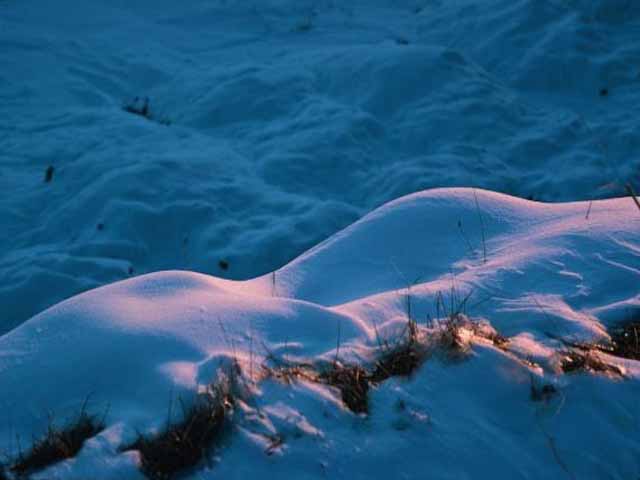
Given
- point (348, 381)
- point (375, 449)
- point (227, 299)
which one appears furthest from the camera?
point (227, 299)

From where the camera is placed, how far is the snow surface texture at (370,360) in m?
2.02

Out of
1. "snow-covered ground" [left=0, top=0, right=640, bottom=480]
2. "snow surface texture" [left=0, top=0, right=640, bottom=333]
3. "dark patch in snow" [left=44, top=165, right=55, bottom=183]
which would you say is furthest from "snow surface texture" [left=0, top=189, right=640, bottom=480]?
"dark patch in snow" [left=44, top=165, right=55, bottom=183]

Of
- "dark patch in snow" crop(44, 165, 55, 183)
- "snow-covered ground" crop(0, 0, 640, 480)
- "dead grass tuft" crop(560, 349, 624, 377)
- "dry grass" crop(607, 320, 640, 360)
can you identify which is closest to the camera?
"snow-covered ground" crop(0, 0, 640, 480)

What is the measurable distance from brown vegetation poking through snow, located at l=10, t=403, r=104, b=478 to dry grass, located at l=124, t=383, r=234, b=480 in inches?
6.8

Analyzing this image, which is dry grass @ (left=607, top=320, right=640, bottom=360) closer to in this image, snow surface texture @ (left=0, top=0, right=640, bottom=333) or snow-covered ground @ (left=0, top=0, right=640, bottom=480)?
snow-covered ground @ (left=0, top=0, right=640, bottom=480)

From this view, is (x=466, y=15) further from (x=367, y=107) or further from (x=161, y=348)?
(x=161, y=348)

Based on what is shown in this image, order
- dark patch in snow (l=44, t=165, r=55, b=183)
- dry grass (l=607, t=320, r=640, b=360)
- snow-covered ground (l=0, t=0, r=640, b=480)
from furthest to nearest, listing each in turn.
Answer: dark patch in snow (l=44, t=165, r=55, b=183) < dry grass (l=607, t=320, r=640, b=360) < snow-covered ground (l=0, t=0, r=640, b=480)

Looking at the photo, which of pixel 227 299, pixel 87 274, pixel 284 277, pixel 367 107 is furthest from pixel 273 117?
pixel 227 299

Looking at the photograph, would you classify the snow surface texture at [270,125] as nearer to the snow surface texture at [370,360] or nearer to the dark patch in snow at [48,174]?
the dark patch in snow at [48,174]

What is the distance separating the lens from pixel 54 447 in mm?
1993

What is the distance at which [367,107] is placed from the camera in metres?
6.66

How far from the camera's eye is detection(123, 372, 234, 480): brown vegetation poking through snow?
6.40 feet

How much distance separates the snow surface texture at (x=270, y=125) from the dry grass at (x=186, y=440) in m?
2.69

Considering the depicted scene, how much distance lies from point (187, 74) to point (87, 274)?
12.2 feet
